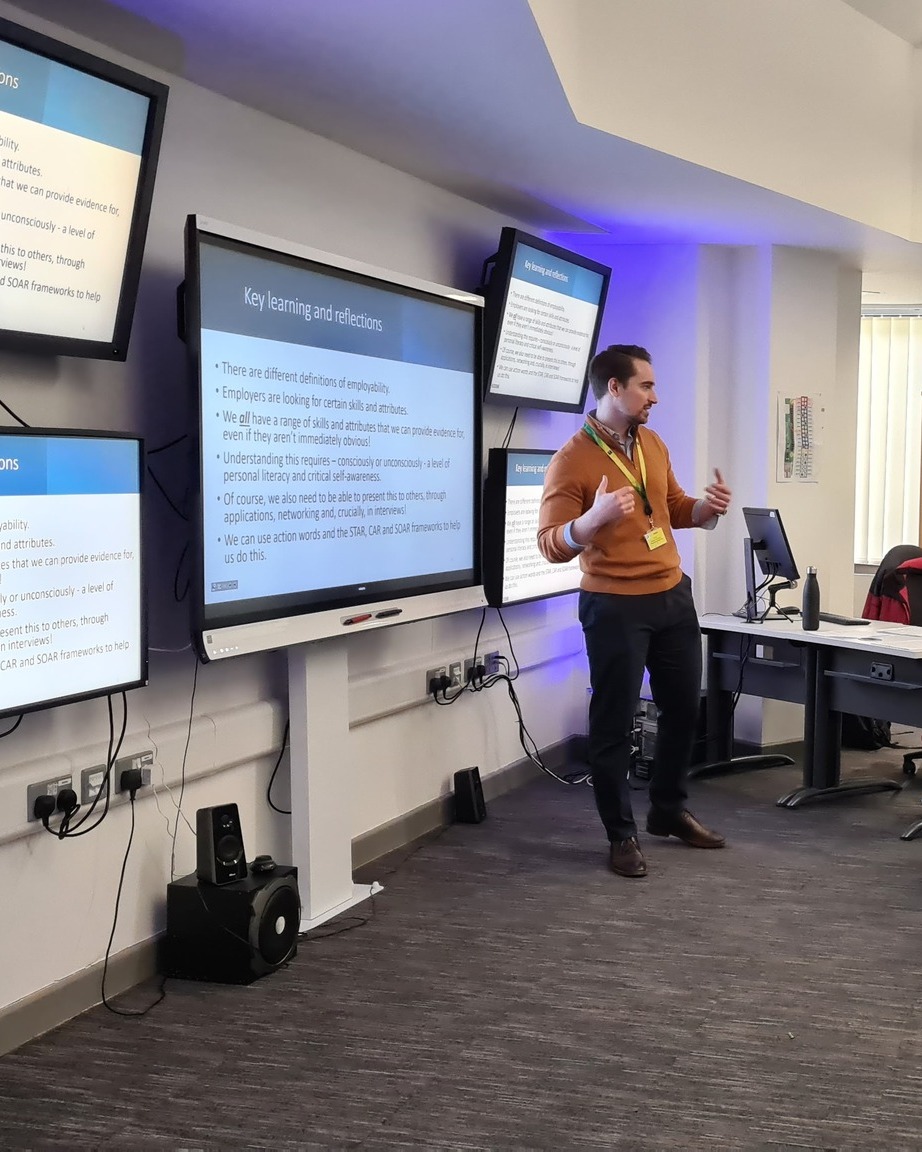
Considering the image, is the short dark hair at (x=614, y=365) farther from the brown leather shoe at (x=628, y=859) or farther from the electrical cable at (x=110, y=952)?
the electrical cable at (x=110, y=952)

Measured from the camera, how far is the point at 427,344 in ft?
12.7

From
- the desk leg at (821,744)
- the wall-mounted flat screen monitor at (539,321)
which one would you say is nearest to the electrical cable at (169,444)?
the wall-mounted flat screen monitor at (539,321)

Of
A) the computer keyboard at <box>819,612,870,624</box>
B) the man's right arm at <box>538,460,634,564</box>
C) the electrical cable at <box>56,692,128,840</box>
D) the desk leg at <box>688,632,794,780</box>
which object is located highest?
the man's right arm at <box>538,460,634,564</box>

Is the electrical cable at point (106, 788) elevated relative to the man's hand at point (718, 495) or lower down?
lower down

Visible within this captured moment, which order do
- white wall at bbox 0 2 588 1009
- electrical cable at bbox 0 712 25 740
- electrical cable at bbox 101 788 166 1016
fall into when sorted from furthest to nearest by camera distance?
electrical cable at bbox 101 788 166 1016
white wall at bbox 0 2 588 1009
electrical cable at bbox 0 712 25 740

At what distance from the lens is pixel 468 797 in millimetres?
4457

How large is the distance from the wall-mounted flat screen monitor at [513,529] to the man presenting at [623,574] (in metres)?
0.63

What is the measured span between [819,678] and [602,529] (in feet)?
5.06

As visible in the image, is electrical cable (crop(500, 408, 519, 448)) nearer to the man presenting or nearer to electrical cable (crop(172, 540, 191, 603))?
the man presenting

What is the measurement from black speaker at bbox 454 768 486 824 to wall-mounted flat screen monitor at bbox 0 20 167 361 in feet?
7.59

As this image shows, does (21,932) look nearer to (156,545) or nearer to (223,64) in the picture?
(156,545)

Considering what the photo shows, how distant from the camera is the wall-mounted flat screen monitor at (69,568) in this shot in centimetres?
240

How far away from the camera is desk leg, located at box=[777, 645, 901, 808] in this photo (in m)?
4.77

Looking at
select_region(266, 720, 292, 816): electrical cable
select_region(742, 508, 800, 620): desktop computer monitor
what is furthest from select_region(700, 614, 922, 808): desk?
select_region(266, 720, 292, 816): electrical cable
